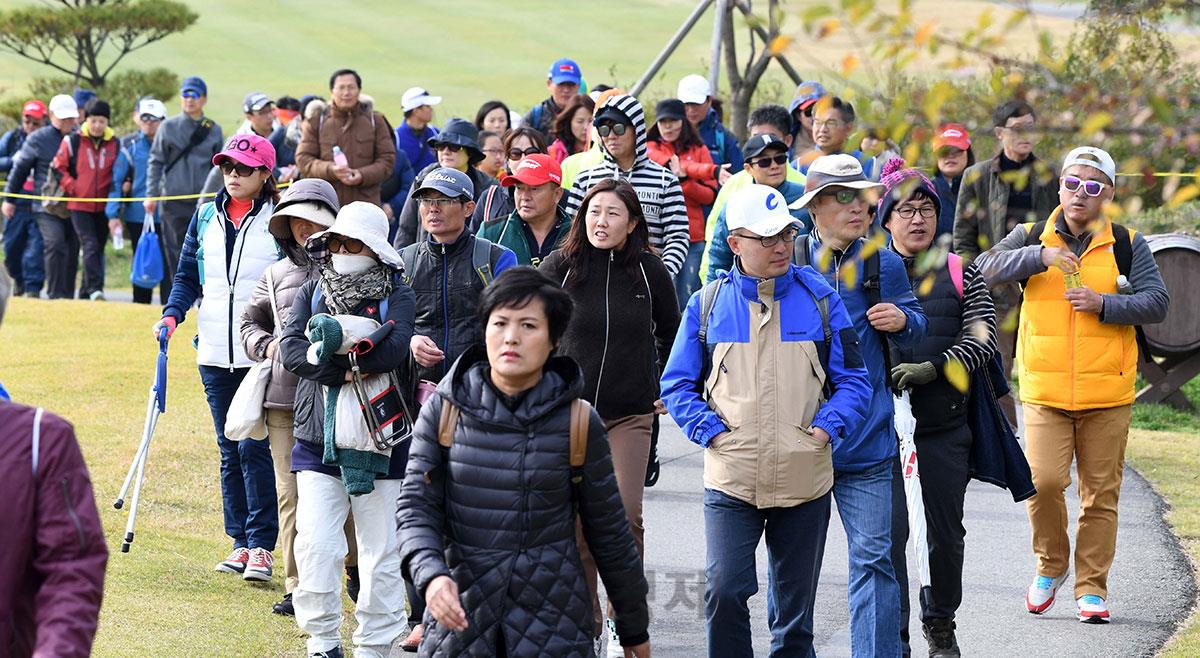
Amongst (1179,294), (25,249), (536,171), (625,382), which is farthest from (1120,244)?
(25,249)

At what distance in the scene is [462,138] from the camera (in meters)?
10.5

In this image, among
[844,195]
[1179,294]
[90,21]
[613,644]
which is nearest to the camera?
[844,195]

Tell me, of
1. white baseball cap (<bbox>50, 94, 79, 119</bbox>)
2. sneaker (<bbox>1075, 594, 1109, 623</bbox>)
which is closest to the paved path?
sneaker (<bbox>1075, 594, 1109, 623</bbox>)

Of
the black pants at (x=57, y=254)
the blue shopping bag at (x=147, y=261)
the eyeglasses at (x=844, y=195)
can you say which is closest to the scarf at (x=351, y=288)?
the eyeglasses at (x=844, y=195)

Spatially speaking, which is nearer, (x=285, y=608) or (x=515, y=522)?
(x=515, y=522)

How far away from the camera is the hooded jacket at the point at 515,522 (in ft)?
16.4

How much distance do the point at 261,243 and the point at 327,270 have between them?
1434 millimetres

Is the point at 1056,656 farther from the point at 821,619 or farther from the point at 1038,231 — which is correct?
the point at 1038,231

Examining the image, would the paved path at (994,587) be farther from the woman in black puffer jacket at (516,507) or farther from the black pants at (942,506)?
the woman in black puffer jacket at (516,507)

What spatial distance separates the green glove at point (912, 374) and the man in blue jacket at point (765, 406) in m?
0.86

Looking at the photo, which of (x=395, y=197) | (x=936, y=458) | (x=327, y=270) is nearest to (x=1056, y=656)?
(x=936, y=458)

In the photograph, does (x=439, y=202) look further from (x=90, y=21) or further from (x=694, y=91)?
(x=90, y=21)

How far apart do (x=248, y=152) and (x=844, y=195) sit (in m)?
3.14

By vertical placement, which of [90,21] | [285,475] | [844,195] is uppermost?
[90,21]
